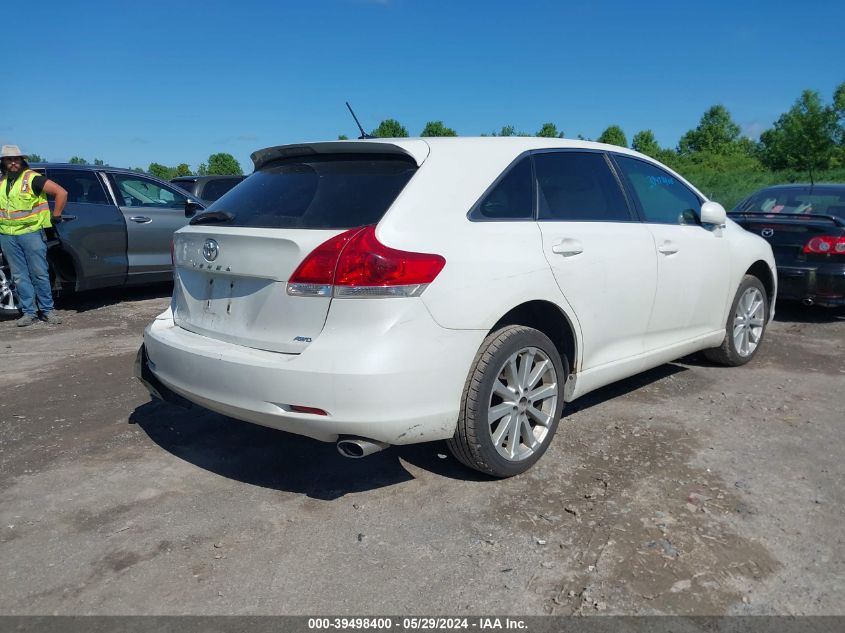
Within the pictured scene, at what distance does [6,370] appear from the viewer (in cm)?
559

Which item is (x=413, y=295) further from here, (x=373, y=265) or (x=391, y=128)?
(x=391, y=128)

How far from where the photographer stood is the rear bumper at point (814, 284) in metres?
6.84

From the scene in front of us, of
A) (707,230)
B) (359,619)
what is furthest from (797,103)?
(359,619)

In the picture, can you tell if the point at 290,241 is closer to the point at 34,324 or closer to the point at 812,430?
the point at 812,430

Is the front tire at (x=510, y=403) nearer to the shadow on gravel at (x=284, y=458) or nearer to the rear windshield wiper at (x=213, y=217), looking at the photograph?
the shadow on gravel at (x=284, y=458)

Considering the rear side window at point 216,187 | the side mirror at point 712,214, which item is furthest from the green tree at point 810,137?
the side mirror at point 712,214

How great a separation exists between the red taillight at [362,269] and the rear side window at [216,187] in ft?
36.9

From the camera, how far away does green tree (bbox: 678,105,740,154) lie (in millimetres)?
93094

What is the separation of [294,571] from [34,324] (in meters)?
6.10

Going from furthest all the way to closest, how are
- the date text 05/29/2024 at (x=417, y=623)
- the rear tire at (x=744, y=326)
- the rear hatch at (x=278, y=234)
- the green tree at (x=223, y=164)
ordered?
the green tree at (x=223, y=164)
the rear tire at (x=744, y=326)
the rear hatch at (x=278, y=234)
the date text 05/29/2024 at (x=417, y=623)

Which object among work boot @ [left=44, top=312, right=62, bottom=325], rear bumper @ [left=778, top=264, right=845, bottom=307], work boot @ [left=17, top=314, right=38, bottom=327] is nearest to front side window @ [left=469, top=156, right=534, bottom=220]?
rear bumper @ [left=778, top=264, right=845, bottom=307]

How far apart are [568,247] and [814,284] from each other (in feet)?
15.1

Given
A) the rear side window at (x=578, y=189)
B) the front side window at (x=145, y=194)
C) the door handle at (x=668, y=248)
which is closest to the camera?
the rear side window at (x=578, y=189)

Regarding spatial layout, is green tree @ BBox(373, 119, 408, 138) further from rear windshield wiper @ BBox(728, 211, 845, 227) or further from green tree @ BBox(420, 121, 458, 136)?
rear windshield wiper @ BBox(728, 211, 845, 227)
